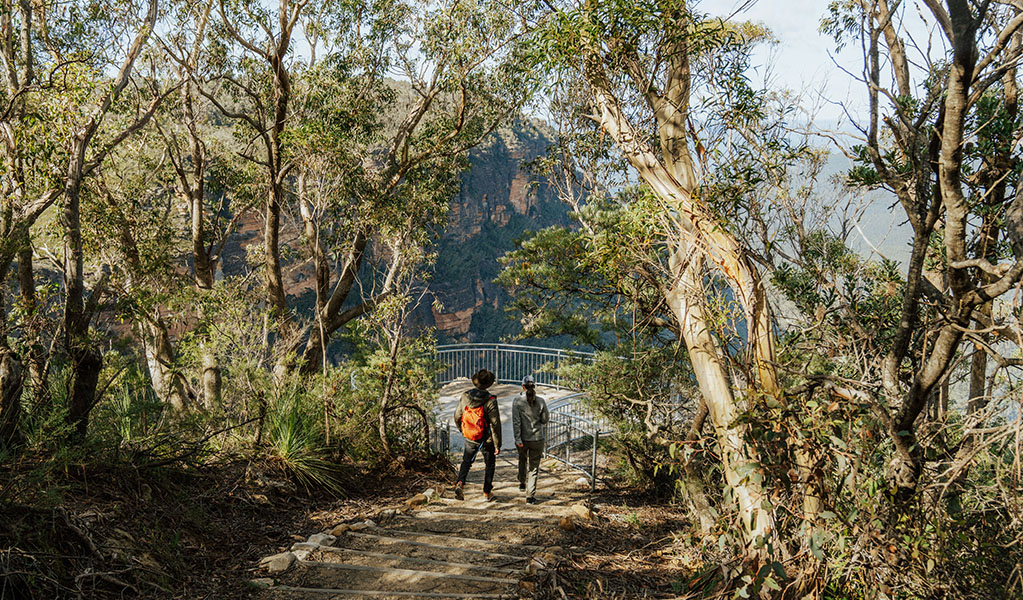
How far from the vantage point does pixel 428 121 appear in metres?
10.9

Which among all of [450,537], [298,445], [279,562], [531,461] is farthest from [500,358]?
[279,562]

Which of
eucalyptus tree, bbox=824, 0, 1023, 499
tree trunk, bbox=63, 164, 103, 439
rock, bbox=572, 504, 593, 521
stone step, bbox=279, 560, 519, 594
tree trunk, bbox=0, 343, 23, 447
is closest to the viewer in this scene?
eucalyptus tree, bbox=824, 0, 1023, 499

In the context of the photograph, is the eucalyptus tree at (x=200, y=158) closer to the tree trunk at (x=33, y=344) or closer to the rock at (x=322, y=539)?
the tree trunk at (x=33, y=344)

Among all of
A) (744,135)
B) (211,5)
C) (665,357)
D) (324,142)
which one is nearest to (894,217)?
(744,135)

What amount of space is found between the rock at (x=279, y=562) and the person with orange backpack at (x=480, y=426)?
204cm

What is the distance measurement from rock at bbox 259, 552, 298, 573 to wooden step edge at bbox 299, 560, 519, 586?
0.24 feet

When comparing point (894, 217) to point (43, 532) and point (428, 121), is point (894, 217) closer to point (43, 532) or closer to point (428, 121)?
point (43, 532)

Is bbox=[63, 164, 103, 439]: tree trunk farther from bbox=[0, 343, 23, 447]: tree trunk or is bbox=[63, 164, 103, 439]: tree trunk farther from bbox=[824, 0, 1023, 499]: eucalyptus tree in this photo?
bbox=[824, 0, 1023, 499]: eucalyptus tree

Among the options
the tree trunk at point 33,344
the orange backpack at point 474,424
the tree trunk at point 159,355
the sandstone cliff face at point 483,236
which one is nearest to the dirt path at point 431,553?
the orange backpack at point 474,424

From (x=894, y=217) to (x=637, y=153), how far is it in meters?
3.01

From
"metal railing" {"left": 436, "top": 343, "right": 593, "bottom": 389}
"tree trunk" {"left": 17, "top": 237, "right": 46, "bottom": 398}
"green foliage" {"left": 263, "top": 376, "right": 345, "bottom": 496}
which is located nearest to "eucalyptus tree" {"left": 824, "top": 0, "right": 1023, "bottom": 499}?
"green foliage" {"left": 263, "top": 376, "right": 345, "bottom": 496}

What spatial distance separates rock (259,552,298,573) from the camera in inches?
159

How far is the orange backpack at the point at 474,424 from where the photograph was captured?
6.00 metres

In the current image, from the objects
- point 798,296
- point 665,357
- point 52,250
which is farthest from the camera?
point 52,250
